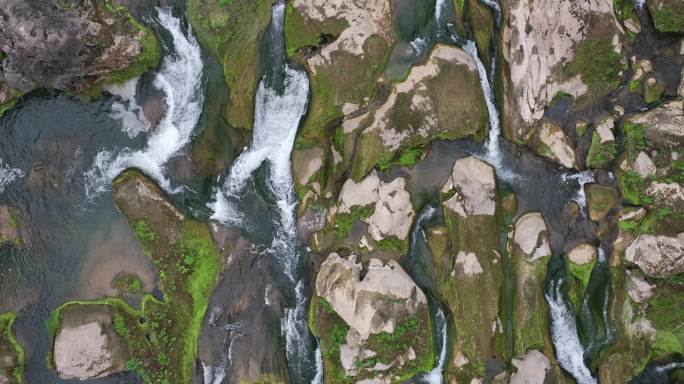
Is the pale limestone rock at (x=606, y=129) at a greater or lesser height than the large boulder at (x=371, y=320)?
greater

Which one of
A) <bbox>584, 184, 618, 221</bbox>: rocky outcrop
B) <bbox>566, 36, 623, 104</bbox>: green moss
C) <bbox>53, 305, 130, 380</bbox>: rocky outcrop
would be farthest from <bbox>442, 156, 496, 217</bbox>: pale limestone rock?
<bbox>53, 305, 130, 380</bbox>: rocky outcrop

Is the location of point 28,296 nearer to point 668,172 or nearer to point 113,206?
point 113,206

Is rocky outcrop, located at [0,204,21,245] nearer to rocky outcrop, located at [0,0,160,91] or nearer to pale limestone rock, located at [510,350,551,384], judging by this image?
rocky outcrop, located at [0,0,160,91]

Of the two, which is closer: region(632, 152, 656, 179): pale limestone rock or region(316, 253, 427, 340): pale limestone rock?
region(632, 152, 656, 179): pale limestone rock

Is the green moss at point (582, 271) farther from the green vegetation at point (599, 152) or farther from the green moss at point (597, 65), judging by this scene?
the green moss at point (597, 65)

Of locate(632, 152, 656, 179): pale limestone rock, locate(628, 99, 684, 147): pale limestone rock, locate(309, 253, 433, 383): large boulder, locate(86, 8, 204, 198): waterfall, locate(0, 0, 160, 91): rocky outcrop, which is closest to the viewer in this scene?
locate(0, 0, 160, 91): rocky outcrop

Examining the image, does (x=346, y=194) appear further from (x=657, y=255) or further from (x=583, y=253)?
(x=657, y=255)

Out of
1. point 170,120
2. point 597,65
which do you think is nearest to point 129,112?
point 170,120

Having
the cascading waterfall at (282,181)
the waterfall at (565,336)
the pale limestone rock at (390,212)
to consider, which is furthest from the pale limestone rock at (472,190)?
the cascading waterfall at (282,181)
